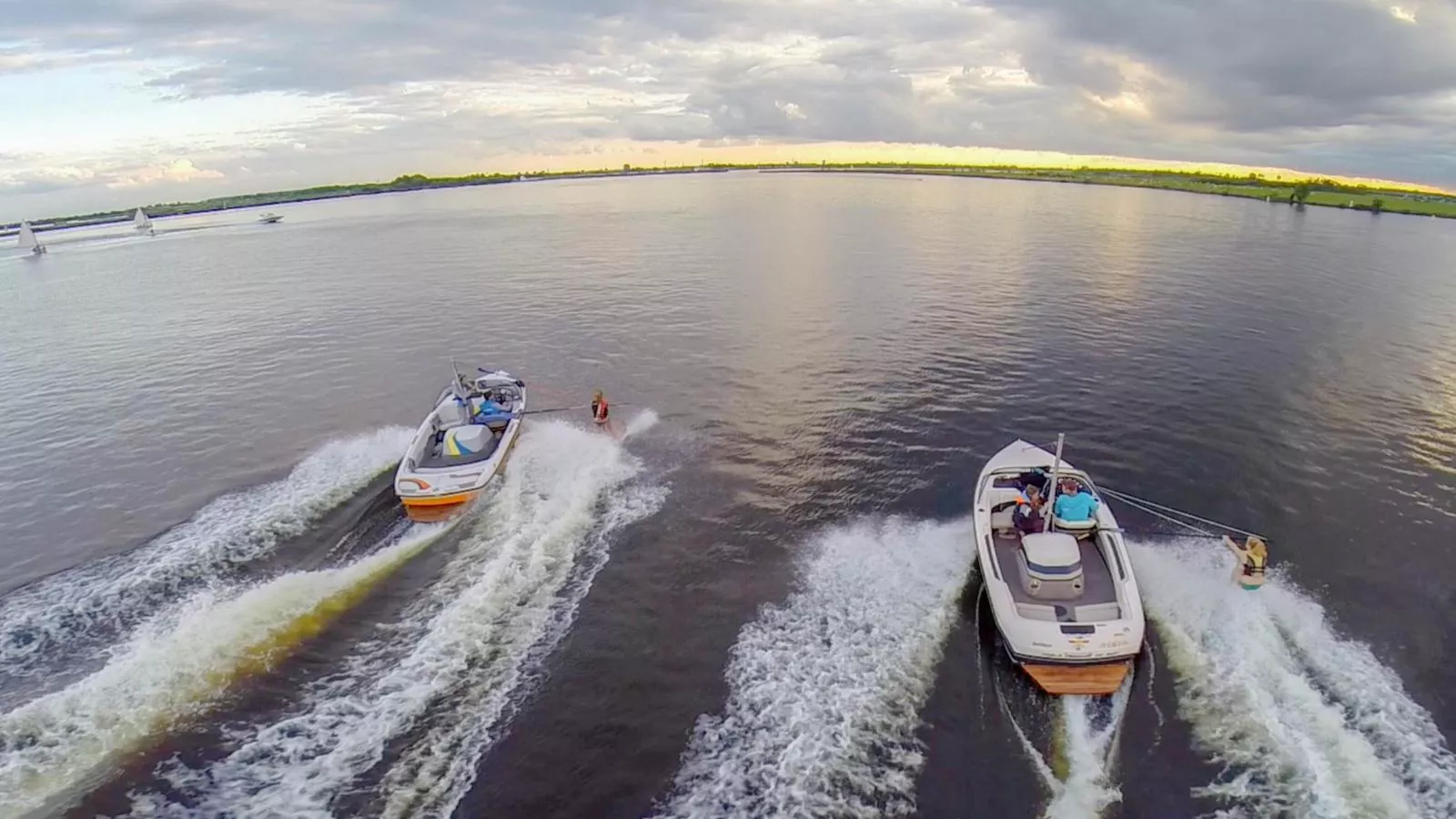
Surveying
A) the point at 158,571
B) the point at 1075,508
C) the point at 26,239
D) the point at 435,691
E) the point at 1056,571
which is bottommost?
the point at 435,691

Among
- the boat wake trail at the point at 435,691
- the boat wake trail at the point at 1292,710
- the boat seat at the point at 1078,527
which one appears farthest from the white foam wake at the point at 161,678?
the boat wake trail at the point at 1292,710

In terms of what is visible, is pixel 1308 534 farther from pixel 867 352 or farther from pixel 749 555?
pixel 867 352

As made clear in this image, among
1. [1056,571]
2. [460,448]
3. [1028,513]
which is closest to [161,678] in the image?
[460,448]

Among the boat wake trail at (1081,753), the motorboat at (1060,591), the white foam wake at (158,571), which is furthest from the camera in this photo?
the white foam wake at (158,571)

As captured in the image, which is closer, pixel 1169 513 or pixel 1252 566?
pixel 1252 566

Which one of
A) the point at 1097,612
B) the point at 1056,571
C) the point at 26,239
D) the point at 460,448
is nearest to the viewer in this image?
the point at 1097,612

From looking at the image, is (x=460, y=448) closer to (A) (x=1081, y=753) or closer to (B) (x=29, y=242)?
(A) (x=1081, y=753)

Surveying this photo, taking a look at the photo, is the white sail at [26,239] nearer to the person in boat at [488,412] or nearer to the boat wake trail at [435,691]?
the person in boat at [488,412]

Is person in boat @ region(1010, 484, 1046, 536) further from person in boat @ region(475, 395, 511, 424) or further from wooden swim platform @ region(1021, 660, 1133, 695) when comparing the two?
person in boat @ region(475, 395, 511, 424)
